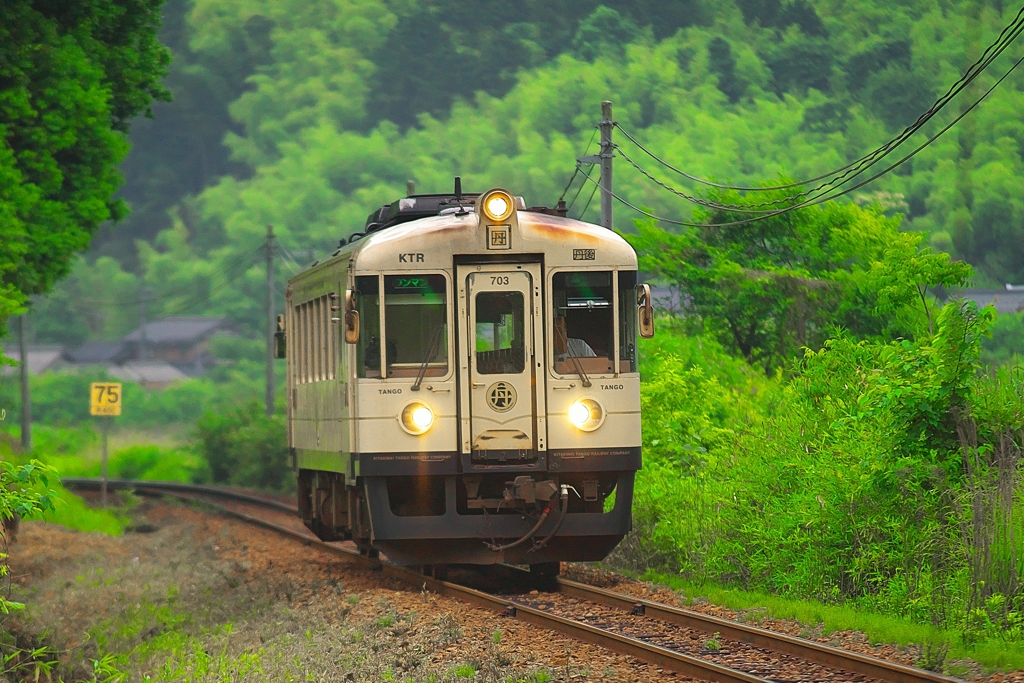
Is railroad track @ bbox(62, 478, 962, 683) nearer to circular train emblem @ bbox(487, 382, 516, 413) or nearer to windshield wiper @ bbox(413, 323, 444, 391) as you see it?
circular train emblem @ bbox(487, 382, 516, 413)

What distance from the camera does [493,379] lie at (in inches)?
494

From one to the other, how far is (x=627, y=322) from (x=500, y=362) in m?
1.28

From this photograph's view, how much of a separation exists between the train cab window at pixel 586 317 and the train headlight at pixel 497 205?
76 cm

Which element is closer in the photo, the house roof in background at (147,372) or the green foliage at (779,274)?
the green foliage at (779,274)

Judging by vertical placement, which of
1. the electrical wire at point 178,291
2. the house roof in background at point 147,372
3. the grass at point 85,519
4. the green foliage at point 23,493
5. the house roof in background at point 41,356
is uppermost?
the electrical wire at point 178,291

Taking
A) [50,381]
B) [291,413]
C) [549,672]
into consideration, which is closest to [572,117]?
[50,381]

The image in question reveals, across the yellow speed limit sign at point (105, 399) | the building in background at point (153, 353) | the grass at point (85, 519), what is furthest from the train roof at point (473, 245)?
the building in background at point (153, 353)

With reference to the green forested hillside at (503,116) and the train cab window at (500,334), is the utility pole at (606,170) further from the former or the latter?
the green forested hillside at (503,116)

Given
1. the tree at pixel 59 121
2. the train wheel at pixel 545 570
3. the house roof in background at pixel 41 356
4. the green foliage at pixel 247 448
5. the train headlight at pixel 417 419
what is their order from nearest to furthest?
the train headlight at pixel 417 419 → the train wheel at pixel 545 570 → the tree at pixel 59 121 → the green foliage at pixel 247 448 → the house roof in background at pixel 41 356

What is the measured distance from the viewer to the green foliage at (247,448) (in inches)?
1473

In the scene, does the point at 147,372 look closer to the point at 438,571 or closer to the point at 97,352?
the point at 97,352

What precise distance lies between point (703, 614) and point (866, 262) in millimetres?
13394

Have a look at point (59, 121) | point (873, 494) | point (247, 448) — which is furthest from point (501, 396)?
point (247, 448)

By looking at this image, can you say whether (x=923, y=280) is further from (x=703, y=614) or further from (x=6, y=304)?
(x=6, y=304)
